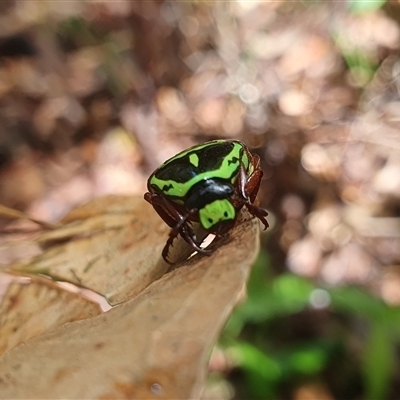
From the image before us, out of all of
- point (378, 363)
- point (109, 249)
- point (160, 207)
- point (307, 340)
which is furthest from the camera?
point (307, 340)

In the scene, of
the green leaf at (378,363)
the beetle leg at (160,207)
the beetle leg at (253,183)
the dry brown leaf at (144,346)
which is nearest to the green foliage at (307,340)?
the green leaf at (378,363)

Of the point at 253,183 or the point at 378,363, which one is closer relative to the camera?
the point at 253,183

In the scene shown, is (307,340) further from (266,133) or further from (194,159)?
(194,159)

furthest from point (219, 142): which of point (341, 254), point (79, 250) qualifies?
point (341, 254)

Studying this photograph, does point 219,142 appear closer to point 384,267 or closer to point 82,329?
point 82,329

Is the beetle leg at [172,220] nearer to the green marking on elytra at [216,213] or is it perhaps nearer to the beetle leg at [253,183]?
the green marking on elytra at [216,213]

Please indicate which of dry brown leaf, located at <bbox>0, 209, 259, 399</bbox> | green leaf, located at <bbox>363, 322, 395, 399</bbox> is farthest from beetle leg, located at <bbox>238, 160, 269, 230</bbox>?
green leaf, located at <bbox>363, 322, 395, 399</bbox>

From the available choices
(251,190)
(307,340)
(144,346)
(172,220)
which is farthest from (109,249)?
(307,340)

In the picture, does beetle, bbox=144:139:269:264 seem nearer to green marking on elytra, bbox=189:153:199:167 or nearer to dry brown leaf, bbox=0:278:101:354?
green marking on elytra, bbox=189:153:199:167
